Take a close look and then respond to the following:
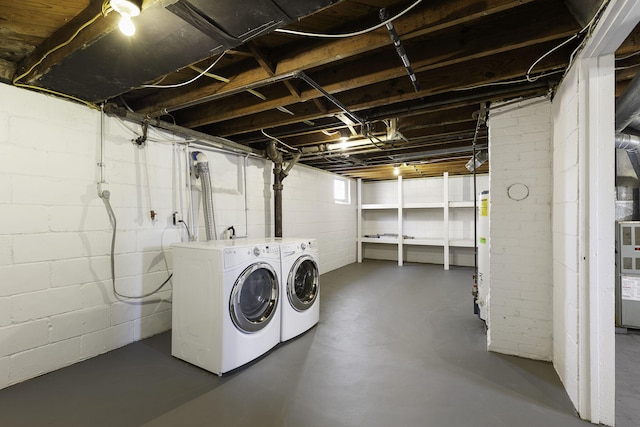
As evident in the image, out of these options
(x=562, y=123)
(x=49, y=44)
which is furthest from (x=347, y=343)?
(x=49, y=44)

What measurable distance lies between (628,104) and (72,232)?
13.4 ft

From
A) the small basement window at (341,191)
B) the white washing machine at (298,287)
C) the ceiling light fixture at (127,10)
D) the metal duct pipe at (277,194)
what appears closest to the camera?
the ceiling light fixture at (127,10)

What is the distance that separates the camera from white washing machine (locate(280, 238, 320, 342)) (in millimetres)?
2492

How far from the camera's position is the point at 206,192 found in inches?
116

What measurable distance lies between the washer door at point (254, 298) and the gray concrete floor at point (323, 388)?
0.32m

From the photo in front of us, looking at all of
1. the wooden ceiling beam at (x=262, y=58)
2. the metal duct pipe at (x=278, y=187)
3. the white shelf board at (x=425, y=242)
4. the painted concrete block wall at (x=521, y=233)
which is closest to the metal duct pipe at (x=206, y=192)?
the metal duct pipe at (x=278, y=187)

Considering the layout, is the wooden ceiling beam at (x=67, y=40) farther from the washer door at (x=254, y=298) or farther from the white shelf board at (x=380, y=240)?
the white shelf board at (x=380, y=240)

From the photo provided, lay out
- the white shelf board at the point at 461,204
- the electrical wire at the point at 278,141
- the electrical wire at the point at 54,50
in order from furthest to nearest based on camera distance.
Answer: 1. the white shelf board at the point at 461,204
2. the electrical wire at the point at 278,141
3. the electrical wire at the point at 54,50

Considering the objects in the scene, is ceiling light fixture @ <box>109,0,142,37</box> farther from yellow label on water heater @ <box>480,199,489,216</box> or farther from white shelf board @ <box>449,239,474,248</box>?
white shelf board @ <box>449,239,474,248</box>

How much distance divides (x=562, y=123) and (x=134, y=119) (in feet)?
11.1

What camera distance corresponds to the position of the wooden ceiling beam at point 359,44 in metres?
1.31

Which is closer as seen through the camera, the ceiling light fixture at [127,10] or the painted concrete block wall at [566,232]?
the ceiling light fixture at [127,10]

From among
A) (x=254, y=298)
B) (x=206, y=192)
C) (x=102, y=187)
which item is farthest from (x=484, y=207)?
(x=102, y=187)

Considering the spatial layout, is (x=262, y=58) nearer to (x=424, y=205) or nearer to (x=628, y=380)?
(x=628, y=380)
